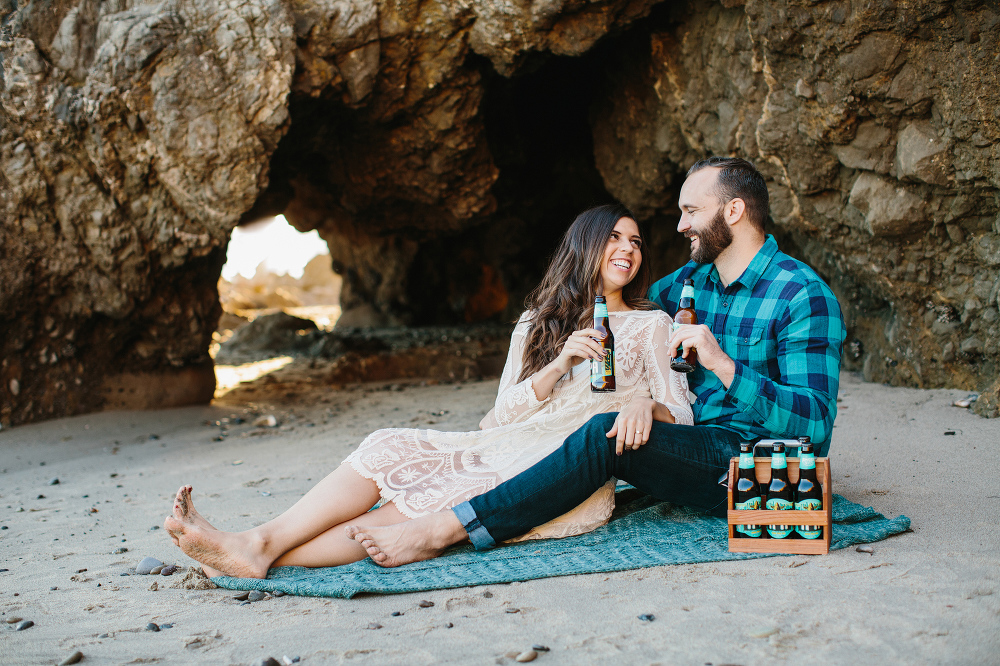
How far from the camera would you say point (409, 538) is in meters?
2.94

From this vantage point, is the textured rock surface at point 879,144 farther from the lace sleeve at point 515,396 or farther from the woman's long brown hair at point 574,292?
the lace sleeve at point 515,396

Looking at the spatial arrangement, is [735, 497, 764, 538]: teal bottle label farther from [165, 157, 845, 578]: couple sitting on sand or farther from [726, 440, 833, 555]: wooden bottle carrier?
[165, 157, 845, 578]: couple sitting on sand

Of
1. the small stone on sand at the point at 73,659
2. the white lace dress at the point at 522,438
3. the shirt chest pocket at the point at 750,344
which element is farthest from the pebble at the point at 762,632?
the small stone on sand at the point at 73,659

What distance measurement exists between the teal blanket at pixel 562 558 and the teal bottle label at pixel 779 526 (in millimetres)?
81

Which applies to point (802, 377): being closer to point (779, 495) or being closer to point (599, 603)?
point (779, 495)

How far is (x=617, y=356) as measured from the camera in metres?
3.29

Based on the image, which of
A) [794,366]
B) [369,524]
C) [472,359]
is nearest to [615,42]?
[472,359]

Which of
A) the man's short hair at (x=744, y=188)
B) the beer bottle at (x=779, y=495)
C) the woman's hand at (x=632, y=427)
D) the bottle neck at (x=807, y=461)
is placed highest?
the man's short hair at (x=744, y=188)

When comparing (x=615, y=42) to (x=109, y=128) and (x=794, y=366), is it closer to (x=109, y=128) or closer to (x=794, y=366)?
(x=109, y=128)

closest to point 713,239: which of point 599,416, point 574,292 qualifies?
point 574,292

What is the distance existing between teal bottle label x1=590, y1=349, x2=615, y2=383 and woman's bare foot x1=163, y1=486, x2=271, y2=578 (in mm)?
A: 1482

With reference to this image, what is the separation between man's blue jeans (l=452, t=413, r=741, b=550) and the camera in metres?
2.96

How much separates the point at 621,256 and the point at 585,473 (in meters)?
1.04

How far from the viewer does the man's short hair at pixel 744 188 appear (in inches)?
132
